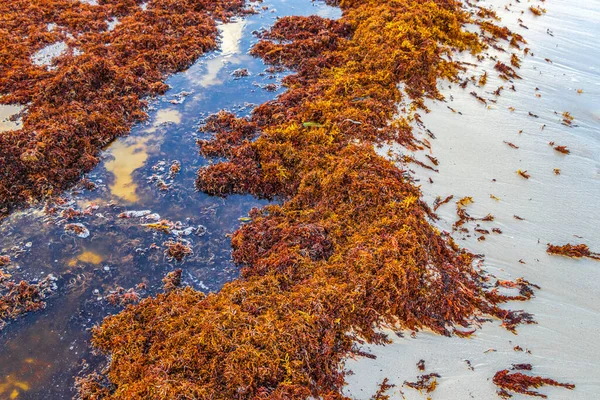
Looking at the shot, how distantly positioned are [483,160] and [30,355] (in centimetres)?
625

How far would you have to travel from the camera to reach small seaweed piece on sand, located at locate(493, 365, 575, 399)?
3.26 m

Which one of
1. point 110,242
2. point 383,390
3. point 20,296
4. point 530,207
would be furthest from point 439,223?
point 20,296

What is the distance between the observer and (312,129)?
6102mm

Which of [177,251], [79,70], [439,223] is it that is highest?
[79,70]

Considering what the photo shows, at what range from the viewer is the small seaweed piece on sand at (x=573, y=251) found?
14.4ft

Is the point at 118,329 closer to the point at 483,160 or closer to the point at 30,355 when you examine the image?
the point at 30,355

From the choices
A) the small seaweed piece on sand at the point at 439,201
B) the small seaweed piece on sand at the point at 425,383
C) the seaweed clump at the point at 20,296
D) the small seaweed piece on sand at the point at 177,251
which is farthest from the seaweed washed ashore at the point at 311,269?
the seaweed clump at the point at 20,296

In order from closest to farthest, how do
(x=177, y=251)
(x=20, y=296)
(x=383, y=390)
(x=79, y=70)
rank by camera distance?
(x=383, y=390), (x=20, y=296), (x=177, y=251), (x=79, y=70)

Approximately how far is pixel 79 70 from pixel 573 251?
8439mm

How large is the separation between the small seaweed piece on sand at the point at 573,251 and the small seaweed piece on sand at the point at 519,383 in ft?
5.42

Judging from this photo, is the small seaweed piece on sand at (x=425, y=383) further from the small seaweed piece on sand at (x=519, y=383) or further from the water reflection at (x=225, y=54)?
the water reflection at (x=225, y=54)

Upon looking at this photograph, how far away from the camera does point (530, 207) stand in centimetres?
497

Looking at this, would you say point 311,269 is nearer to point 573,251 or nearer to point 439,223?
point 439,223

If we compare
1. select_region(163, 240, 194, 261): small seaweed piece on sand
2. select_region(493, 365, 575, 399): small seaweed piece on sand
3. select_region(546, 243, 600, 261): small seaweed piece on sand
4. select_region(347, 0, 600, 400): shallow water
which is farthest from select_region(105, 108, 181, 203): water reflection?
select_region(546, 243, 600, 261): small seaweed piece on sand
